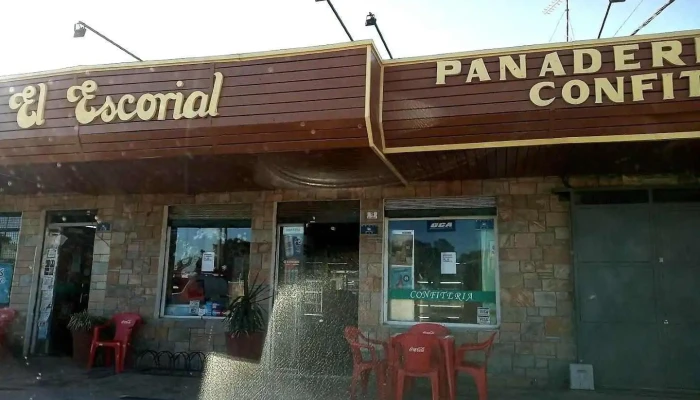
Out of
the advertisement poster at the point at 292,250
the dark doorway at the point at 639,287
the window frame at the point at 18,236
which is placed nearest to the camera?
the dark doorway at the point at 639,287

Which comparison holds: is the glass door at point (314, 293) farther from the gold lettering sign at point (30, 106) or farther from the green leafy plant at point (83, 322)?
the gold lettering sign at point (30, 106)

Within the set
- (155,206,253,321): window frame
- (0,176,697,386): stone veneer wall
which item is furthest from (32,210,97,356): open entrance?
(155,206,253,321): window frame

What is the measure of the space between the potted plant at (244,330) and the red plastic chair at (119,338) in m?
1.75

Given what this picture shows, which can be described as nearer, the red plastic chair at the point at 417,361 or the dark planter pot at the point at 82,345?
the red plastic chair at the point at 417,361

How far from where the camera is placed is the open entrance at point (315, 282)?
961 centimetres

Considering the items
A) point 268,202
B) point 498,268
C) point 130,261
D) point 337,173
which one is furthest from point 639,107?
point 130,261

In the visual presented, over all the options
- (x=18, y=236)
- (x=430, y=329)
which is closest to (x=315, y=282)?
(x=430, y=329)

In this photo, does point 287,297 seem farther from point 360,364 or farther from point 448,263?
point 360,364

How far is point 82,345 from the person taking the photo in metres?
9.79

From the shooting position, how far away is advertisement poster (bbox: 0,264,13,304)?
36.5 feet

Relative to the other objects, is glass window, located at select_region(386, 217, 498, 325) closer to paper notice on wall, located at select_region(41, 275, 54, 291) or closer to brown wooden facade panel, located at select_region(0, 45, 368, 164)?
brown wooden facade panel, located at select_region(0, 45, 368, 164)

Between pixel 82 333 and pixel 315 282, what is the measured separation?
3.82 m

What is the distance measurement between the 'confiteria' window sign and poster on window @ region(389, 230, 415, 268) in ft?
11.6

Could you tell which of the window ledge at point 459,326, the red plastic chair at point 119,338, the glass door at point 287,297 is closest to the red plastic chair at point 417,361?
the window ledge at point 459,326
